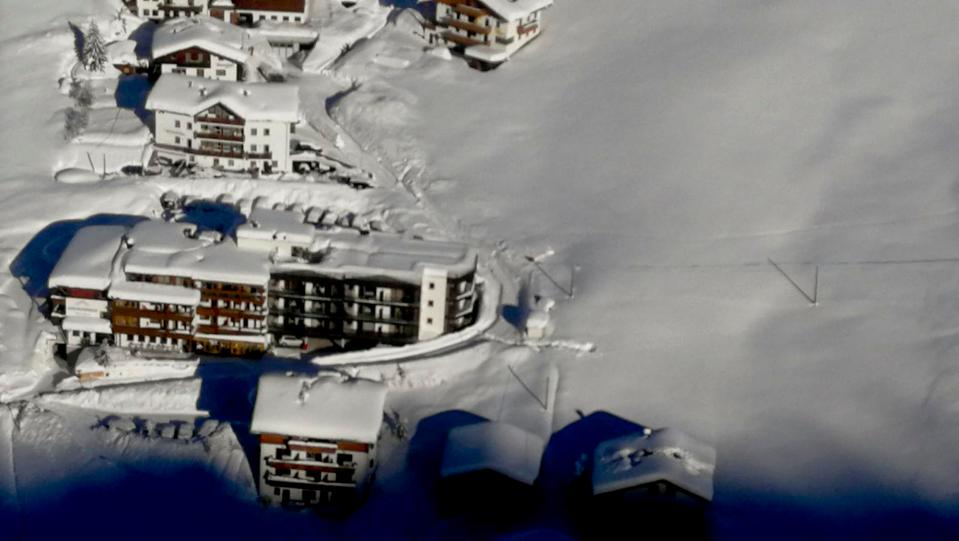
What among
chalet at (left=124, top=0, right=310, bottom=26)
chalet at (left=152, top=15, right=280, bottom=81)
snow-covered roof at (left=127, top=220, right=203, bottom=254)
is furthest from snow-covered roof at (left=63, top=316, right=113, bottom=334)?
chalet at (left=124, top=0, right=310, bottom=26)

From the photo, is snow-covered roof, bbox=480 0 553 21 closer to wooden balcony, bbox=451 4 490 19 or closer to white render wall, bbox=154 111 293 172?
wooden balcony, bbox=451 4 490 19

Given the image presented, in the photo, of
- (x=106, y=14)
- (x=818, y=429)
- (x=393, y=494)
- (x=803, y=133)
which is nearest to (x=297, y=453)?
(x=393, y=494)

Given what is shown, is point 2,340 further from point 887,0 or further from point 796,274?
point 887,0

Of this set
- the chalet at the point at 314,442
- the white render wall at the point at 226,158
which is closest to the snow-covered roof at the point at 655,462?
the chalet at the point at 314,442

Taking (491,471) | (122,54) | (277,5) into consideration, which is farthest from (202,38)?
(491,471)

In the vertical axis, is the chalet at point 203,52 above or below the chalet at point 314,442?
above

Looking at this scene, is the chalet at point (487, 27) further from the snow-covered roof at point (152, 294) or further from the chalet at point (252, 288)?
the snow-covered roof at point (152, 294)
